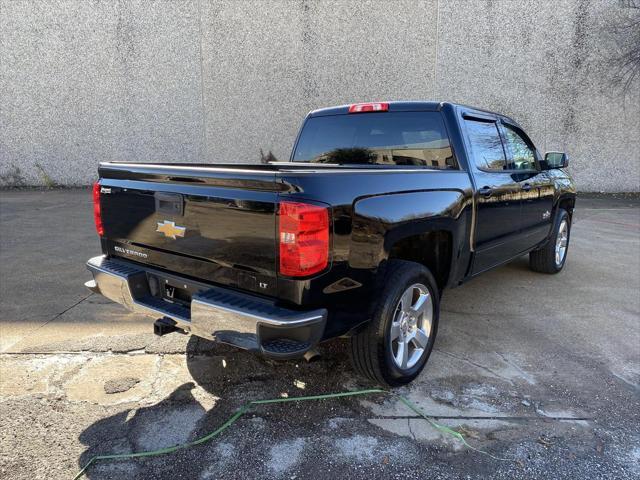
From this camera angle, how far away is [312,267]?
2.22 metres

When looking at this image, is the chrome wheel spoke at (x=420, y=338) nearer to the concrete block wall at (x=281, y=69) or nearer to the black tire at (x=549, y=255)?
the black tire at (x=549, y=255)

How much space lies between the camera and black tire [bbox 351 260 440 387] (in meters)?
2.64

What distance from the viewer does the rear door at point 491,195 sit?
3648 millimetres

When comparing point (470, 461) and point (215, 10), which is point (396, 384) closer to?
point (470, 461)

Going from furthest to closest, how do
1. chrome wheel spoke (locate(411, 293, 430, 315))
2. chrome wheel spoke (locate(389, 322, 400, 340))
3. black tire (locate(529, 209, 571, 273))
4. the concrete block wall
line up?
the concrete block wall, black tire (locate(529, 209, 571, 273)), chrome wheel spoke (locate(411, 293, 430, 315)), chrome wheel spoke (locate(389, 322, 400, 340))

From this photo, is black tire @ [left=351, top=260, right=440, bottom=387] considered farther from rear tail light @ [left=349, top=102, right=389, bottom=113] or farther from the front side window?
the front side window

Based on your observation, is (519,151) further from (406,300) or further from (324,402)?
(324,402)

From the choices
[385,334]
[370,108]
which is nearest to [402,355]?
[385,334]

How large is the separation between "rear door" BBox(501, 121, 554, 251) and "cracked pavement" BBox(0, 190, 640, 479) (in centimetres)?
78

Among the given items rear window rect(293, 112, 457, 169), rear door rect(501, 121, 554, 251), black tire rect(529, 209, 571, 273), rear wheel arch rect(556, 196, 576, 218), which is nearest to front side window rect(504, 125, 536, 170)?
rear door rect(501, 121, 554, 251)

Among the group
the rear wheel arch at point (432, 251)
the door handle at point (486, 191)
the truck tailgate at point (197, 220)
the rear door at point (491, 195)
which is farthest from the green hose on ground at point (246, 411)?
the door handle at point (486, 191)

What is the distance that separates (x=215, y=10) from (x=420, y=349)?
43.0ft

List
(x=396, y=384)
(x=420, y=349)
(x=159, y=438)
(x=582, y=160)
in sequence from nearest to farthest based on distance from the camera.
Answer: (x=159, y=438) < (x=396, y=384) < (x=420, y=349) < (x=582, y=160)

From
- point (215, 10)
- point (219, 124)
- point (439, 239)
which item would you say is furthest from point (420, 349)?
point (215, 10)
